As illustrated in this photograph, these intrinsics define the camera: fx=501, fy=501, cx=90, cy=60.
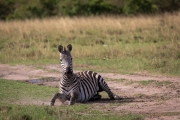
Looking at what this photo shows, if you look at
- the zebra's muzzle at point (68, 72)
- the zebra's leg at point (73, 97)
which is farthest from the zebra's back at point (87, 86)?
the zebra's muzzle at point (68, 72)

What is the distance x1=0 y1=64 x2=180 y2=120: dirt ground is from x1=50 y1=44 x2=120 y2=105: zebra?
286 millimetres

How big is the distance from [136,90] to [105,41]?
25.6ft

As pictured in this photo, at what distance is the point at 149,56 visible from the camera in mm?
15406

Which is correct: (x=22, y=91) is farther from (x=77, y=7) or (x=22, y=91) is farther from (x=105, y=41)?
(x=77, y=7)

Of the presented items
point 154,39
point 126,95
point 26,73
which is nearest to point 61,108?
point 126,95

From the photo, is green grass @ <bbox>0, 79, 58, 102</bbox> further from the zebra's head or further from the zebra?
the zebra's head

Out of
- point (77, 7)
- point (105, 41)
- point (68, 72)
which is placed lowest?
point (68, 72)

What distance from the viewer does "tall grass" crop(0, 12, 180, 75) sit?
14992 millimetres

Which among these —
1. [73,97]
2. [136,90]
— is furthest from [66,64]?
[136,90]

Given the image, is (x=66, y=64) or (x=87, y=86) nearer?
(x=66, y=64)

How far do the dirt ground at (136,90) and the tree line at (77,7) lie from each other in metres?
14.3

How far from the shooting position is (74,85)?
32.6 ft

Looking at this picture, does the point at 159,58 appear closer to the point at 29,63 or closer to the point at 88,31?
the point at 29,63

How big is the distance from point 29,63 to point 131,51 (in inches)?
131
